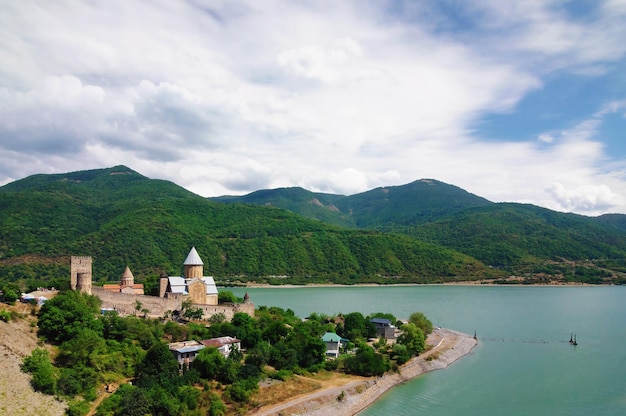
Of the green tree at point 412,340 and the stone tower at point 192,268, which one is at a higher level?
the stone tower at point 192,268

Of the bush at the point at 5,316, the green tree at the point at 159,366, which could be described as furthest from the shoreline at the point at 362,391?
the bush at the point at 5,316

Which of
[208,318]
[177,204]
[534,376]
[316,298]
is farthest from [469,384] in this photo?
[177,204]

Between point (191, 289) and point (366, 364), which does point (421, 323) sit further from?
point (191, 289)

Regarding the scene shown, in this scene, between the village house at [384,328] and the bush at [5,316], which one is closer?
the bush at [5,316]

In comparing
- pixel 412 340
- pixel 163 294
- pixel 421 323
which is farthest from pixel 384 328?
pixel 163 294

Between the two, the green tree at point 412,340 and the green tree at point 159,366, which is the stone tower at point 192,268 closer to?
the green tree at point 159,366

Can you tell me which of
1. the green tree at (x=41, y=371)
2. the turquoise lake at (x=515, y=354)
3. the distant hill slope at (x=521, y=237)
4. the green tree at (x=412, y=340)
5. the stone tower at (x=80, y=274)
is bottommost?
the turquoise lake at (x=515, y=354)
